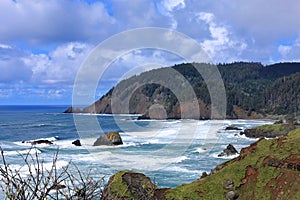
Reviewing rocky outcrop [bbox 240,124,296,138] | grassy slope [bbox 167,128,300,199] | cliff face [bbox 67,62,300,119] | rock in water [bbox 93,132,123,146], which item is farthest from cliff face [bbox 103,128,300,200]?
cliff face [bbox 67,62,300,119]

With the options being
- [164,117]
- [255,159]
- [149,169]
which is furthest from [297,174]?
[164,117]

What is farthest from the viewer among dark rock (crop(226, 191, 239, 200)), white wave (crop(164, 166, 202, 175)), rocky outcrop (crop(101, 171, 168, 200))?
white wave (crop(164, 166, 202, 175))

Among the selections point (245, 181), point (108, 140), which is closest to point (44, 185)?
point (245, 181)

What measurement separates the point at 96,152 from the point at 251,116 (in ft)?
248

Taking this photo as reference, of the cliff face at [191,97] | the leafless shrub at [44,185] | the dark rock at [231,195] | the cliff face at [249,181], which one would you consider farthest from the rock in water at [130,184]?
the cliff face at [191,97]

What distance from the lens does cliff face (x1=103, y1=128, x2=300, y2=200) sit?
16.8 metres

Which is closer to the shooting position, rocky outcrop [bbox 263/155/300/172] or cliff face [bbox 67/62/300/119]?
rocky outcrop [bbox 263/155/300/172]

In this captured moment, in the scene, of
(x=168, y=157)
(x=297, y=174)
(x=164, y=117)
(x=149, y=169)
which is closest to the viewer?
(x=297, y=174)

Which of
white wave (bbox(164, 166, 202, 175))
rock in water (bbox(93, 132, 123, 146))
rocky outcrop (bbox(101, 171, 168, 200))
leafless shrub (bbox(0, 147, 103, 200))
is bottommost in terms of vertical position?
white wave (bbox(164, 166, 202, 175))

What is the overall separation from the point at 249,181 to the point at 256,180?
371mm

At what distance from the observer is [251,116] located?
4102 inches

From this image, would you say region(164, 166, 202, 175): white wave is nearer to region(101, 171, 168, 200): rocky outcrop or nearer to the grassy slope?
the grassy slope

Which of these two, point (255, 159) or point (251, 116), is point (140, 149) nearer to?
point (255, 159)

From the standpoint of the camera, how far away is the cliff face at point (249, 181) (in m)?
16.8
